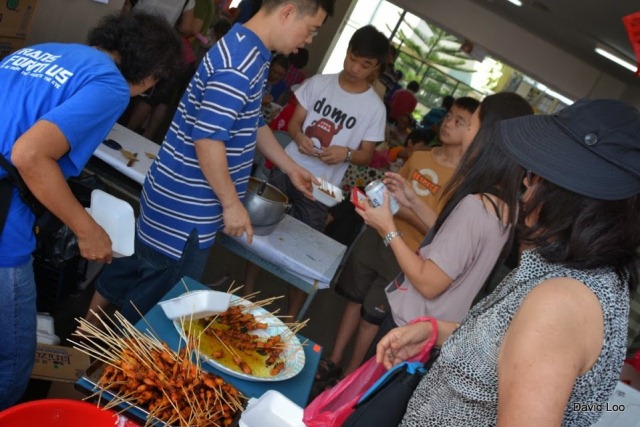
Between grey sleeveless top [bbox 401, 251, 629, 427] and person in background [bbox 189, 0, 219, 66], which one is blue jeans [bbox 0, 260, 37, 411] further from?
person in background [bbox 189, 0, 219, 66]

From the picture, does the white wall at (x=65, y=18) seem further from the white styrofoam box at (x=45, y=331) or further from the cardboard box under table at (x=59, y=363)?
the cardboard box under table at (x=59, y=363)

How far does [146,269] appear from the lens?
2.82 metres

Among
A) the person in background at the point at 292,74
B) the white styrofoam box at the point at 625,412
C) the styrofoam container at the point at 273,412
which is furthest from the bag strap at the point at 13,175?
the person in background at the point at 292,74

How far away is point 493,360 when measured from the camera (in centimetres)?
136

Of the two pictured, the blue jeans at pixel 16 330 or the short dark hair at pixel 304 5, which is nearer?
the blue jeans at pixel 16 330

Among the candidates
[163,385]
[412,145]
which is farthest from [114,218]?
[412,145]

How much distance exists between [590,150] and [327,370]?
2769mm

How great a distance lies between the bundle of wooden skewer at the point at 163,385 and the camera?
1.66m

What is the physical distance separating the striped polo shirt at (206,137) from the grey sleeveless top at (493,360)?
1344mm

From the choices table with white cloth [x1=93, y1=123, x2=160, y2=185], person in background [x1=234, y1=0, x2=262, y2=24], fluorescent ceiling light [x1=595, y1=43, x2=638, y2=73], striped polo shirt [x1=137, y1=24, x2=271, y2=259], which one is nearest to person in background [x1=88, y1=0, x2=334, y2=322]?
striped polo shirt [x1=137, y1=24, x2=271, y2=259]

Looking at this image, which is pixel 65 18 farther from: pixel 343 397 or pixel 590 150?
pixel 590 150

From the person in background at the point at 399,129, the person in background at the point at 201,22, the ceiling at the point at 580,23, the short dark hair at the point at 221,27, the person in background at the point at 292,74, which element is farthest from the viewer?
the person in background at the point at 399,129

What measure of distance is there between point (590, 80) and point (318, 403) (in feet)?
48.0

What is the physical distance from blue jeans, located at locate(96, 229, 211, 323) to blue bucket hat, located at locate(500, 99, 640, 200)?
164 cm
